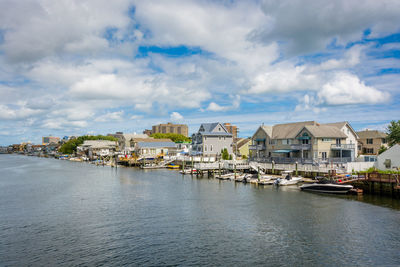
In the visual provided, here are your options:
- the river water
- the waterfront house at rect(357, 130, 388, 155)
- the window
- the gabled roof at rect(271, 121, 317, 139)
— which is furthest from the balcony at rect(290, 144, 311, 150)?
the waterfront house at rect(357, 130, 388, 155)

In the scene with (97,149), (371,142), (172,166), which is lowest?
(172,166)

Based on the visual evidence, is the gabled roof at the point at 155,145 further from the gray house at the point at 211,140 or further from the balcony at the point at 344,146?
the balcony at the point at 344,146

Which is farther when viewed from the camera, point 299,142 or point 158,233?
point 299,142

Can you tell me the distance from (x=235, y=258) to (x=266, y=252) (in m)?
2.58

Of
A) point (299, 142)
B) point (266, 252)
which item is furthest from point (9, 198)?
point (299, 142)

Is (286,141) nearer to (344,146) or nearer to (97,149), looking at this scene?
(344,146)

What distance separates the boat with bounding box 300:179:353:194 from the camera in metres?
41.9

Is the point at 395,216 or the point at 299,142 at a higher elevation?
the point at 299,142

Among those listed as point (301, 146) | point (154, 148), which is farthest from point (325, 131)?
point (154, 148)

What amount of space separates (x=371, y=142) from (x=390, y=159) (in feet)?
117

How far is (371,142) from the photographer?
7812 cm

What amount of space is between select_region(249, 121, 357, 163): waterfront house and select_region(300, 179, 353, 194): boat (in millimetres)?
15377

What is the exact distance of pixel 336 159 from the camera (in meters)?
58.8

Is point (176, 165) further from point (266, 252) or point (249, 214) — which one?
point (266, 252)
